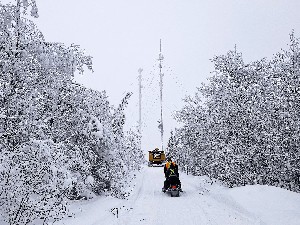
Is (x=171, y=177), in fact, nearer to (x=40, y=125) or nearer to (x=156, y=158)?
(x=40, y=125)

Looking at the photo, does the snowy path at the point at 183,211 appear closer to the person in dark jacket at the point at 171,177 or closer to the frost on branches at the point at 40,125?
the person in dark jacket at the point at 171,177

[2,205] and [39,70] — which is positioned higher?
[39,70]

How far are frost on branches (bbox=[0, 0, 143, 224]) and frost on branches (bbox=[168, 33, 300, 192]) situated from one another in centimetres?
566

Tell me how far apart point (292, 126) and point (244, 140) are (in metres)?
2.16

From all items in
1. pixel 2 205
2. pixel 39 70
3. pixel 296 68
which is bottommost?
pixel 2 205

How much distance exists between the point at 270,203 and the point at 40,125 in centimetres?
734

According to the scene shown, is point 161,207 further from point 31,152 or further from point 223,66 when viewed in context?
point 223,66

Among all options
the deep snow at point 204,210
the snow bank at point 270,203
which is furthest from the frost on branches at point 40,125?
the snow bank at point 270,203

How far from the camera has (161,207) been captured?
41.0 ft

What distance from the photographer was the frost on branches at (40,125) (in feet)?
25.0

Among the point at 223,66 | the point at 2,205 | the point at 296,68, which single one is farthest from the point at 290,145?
the point at 2,205

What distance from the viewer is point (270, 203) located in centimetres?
1034

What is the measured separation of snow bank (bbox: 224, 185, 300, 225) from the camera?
29.5 ft

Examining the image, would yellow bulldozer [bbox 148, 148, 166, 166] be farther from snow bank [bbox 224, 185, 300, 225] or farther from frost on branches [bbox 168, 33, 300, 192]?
snow bank [bbox 224, 185, 300, 225]
